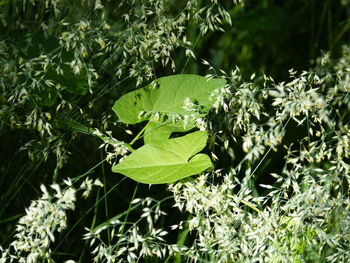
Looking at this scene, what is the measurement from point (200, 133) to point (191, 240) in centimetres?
66

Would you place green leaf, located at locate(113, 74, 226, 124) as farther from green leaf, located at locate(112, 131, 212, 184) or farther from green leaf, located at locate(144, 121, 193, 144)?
green leaf, located at locate(112, 131, 212, 184)

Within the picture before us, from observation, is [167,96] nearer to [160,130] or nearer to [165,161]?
[160,130]

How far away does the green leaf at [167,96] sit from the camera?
5.17ft

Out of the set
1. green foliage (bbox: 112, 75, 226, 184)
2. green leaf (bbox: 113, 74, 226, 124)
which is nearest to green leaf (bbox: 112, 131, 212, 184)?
green foliage (bbox: 112, 75, 226, 184)

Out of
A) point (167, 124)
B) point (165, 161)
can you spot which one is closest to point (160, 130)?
point (167, 124)

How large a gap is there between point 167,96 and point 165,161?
252 millimetres

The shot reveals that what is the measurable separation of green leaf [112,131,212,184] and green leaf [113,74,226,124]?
15 cm

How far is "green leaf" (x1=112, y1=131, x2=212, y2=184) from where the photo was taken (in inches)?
54.3

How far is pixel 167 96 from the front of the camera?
63.4 inches

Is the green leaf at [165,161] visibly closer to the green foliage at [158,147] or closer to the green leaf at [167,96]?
the green foliage at [158,147]

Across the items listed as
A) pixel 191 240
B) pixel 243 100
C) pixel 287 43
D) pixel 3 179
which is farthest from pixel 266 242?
pixel 287 43

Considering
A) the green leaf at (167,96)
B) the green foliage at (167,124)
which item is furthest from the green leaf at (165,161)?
the green leaf at (167,96)

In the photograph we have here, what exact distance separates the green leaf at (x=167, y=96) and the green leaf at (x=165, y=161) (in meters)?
0.15

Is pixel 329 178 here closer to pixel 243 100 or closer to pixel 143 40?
pixel 243 100
